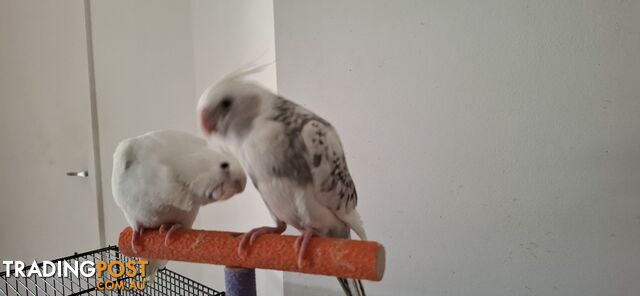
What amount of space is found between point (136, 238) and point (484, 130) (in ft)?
2.52

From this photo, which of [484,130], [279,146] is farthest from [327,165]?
[484,130]

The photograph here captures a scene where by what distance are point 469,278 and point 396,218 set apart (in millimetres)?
222

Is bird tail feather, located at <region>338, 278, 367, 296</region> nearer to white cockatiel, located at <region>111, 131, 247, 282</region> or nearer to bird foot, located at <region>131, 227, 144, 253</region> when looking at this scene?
white cockatiel, located at <region>111, 131, 247, 282</region>

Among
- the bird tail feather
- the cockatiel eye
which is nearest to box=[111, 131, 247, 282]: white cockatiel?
the cockatiel eye

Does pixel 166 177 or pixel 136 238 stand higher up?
pixel 166 177

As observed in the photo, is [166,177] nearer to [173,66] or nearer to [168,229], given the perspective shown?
[168,229]

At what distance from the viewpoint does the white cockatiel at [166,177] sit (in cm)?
71

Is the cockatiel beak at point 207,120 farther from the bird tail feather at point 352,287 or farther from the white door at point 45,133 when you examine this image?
the white door at point 45,133

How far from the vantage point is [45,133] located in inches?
80.1

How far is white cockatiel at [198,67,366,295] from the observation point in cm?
62

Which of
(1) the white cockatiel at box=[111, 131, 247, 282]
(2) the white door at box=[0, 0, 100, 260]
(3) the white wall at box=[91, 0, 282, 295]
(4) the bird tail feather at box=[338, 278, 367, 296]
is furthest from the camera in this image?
(2) the white door at box=[0, 0, 100, 260]

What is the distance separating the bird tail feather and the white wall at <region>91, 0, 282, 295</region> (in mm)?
496

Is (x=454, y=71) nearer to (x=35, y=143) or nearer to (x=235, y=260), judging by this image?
(x=235, y=260)

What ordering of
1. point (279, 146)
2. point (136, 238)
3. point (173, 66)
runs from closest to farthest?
point (279, 146), point (136, 238), point (173, 66)
